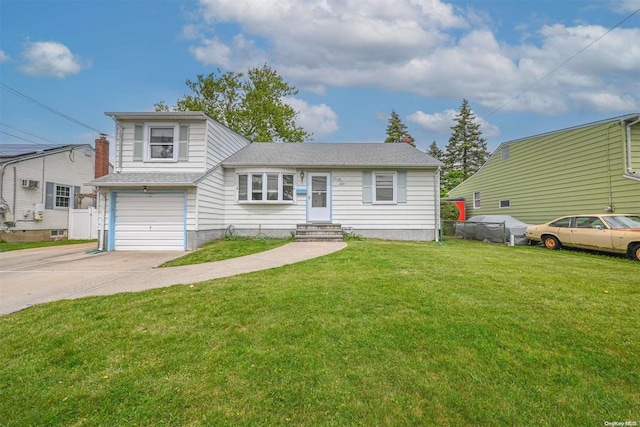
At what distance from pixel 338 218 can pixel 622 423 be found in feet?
A: 34.9

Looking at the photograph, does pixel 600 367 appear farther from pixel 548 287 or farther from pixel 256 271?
pixel 256 271

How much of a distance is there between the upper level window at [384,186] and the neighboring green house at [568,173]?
7.29m

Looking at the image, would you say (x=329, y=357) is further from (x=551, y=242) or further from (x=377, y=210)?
(x=551, y=242)

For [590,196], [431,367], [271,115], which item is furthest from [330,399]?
[271,115]

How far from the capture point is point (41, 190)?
15.7 m

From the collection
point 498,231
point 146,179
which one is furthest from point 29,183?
point 498,231

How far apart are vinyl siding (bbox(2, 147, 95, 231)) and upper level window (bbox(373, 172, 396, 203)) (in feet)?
56.9

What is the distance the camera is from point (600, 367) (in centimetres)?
261

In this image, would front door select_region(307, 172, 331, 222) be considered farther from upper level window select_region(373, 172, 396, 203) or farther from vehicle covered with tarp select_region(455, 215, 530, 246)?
vehicle covered with tarp select_region(455, 215, 530, 246)

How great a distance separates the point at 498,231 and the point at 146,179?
14179 mm

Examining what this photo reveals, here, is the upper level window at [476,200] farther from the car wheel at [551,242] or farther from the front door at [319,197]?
the front door at [319,197]

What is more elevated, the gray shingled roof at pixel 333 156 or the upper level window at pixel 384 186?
the gray shingled roof at pixel 333 156

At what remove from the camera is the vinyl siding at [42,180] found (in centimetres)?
1449

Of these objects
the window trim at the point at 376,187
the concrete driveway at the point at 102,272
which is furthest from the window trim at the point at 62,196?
the window trim at the point at 376,187
